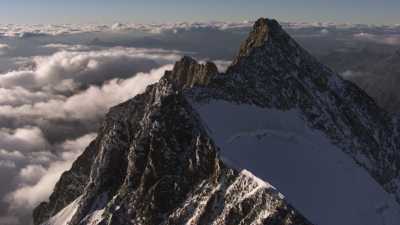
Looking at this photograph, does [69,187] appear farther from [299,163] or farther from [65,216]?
[299,163]

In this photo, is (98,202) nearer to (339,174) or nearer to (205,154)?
(205,154)

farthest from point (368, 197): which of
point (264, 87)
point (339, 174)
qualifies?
point (264, 87)

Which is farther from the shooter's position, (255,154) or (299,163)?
(299,163)

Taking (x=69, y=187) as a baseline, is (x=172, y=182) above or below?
above

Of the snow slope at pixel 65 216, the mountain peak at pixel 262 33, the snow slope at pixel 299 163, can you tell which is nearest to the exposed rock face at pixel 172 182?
the snow slope at pixel 299 163

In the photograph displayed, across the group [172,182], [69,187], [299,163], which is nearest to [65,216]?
[69,187]

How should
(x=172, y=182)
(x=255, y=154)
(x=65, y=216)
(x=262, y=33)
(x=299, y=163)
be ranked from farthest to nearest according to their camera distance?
(x=262, y=33), (x=65, y=216), (x=299, y=163), (x=255, y=154), (x=172, y=182)

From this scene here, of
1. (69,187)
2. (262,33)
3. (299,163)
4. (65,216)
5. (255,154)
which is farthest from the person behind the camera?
(69,187)
